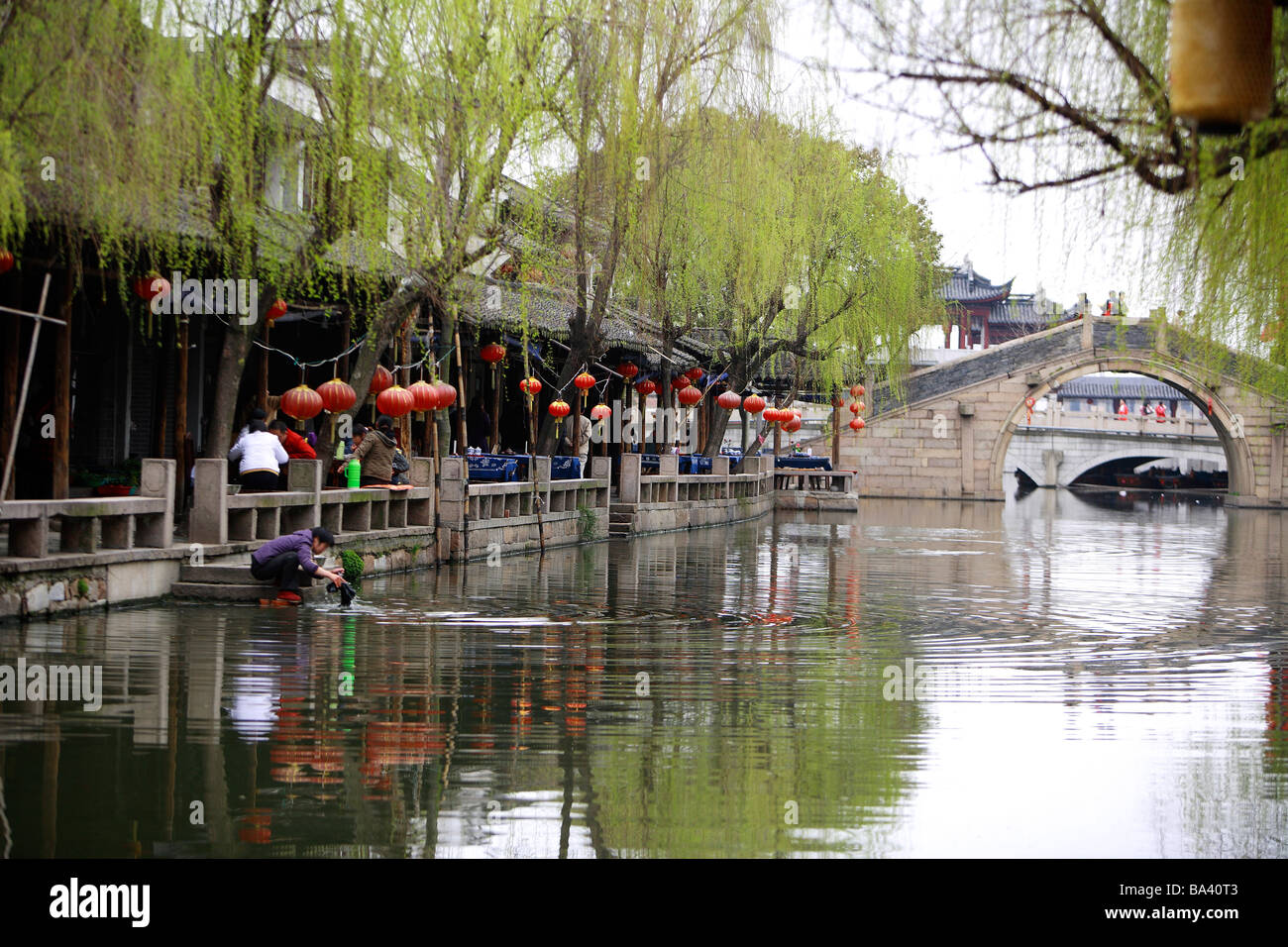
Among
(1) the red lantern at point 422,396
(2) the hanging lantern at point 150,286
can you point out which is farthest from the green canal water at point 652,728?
(2) the hanging lantern at point 150,286

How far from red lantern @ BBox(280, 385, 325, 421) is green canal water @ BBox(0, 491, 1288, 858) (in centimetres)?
174

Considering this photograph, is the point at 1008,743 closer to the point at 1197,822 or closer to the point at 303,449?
the point at 1197,822

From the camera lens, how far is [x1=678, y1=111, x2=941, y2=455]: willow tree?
66.6ft

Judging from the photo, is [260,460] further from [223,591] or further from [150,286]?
[223,591]

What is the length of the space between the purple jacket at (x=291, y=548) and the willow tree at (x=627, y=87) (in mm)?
5345

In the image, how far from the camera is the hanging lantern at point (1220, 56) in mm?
3324

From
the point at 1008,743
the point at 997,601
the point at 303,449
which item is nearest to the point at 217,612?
the point at 303,449

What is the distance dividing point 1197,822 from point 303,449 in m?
10.6

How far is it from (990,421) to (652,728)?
3851 centimetres

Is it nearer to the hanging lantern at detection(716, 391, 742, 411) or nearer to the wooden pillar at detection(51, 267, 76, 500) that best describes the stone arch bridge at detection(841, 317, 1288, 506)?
the hanging lantern at detection(716, 391, 742, 411)

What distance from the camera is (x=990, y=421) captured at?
143 ft

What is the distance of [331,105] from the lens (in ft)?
37.3

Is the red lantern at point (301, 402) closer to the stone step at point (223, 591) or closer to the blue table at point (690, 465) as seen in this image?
the stone step at point (223, 591)

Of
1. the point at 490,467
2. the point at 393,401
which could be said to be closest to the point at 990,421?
the point at 490,467
